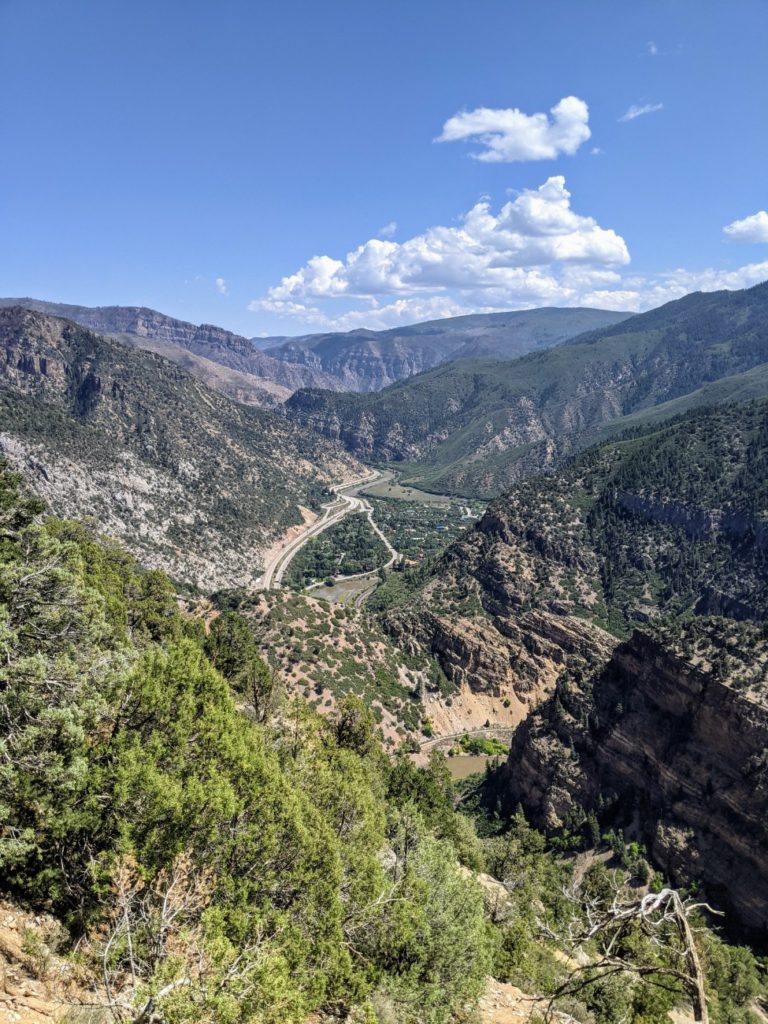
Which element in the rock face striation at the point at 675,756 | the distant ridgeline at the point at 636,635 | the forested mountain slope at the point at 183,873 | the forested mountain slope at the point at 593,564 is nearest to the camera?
the forested mountain slope at the point at 183,873

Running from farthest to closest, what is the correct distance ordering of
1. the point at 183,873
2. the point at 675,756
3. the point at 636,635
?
the point at 636,635, the point at 675,756, the point at 183,873

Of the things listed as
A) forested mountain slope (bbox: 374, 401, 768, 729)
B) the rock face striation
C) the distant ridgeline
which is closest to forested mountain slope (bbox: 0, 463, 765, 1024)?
the rock face striation

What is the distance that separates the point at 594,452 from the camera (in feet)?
645

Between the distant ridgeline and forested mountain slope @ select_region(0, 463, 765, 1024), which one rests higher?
forested mountain slope @ select_region(0, 463, 765, 1024)

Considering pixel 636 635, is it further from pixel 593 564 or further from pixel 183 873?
pixel 183 873

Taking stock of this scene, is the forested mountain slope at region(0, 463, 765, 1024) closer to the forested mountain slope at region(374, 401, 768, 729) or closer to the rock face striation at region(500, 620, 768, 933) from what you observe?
the rock face striation at region(500, 620, 768, 933)

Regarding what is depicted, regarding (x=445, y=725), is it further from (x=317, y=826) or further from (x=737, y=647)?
(x=317, y=826)

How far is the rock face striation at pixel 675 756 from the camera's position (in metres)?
60.2

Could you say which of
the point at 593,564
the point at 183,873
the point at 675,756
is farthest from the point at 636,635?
the point at 183,873

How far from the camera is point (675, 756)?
69.0 meters

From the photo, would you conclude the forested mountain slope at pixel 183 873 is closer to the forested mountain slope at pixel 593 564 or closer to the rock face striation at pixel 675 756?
the rock face striation at pixel 675 756

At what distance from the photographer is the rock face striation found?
60188 millimetres

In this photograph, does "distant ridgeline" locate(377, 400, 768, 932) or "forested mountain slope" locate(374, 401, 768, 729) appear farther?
"forested mountain slope" locate(374, 401, 768, 729)

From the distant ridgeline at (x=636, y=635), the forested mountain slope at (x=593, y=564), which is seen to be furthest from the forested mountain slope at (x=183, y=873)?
the forested mountain slope at (x=593, y=564)
